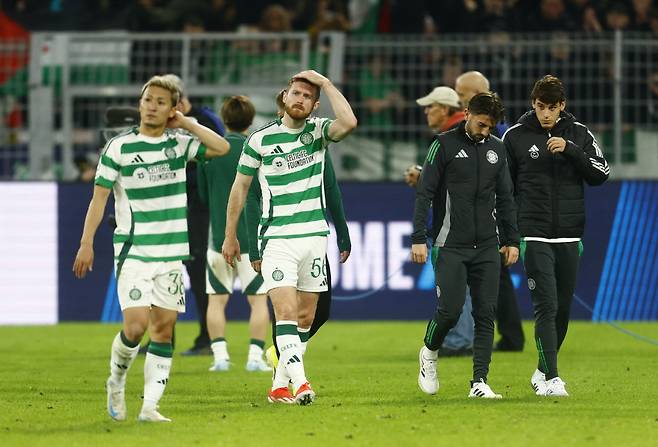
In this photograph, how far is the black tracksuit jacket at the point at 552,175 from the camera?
32.6ft

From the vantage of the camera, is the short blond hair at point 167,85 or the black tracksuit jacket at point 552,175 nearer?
the short blond hair at point 167,85

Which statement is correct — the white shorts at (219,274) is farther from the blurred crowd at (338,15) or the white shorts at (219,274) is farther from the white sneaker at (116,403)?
the blurred crowd at (338,15)

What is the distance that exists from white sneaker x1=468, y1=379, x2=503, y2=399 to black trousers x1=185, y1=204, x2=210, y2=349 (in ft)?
14.4

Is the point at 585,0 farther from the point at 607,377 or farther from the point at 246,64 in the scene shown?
the point at 607,377

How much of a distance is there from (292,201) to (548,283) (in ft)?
6.22

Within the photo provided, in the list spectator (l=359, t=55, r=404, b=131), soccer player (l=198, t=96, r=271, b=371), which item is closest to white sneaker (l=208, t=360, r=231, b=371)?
soccer player (l=198, t=96, r=271, b=371)

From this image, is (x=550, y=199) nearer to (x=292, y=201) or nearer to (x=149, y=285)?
(x=292, y=201)

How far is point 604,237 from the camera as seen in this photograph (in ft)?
55.2

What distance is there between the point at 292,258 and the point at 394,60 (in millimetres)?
8222

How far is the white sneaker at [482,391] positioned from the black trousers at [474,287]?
21 cm

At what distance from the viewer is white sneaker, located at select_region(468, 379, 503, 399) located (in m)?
9.60

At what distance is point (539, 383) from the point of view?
9930mm

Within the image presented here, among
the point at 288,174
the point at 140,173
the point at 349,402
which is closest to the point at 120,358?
the point at 140,173

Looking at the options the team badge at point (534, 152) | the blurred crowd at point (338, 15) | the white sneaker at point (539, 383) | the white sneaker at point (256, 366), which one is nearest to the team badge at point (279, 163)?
the team badge at point (534, 152)
